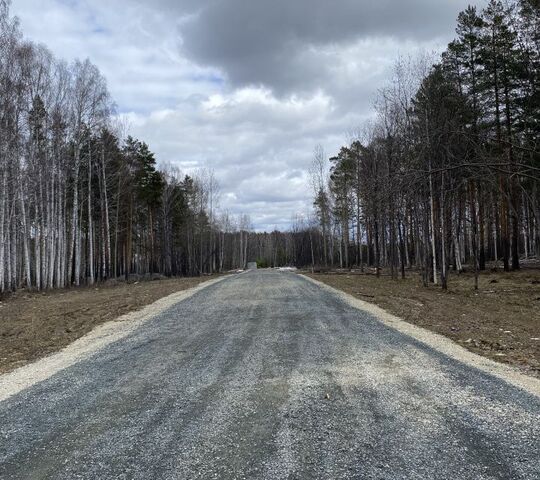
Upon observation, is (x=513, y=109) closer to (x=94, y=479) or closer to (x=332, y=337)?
(x=332, y=337)

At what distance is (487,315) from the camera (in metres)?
11.9

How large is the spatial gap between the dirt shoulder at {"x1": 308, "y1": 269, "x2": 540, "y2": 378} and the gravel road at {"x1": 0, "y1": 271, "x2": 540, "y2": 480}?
4.52ft

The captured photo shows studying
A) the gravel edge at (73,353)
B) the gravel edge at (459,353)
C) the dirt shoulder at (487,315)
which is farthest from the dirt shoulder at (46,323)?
the dirt shoulder at (487,315)

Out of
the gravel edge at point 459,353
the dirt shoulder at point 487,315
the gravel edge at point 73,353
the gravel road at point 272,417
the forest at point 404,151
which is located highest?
the forest at point 404,151

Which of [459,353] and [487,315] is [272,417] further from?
[487,315]

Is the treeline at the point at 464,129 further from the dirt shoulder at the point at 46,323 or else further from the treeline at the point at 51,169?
the treeline at the point at 51,169

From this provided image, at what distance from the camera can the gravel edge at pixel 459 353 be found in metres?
5.73

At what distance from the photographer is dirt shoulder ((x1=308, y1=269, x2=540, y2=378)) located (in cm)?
781

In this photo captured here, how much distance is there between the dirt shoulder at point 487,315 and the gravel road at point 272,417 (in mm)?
1378

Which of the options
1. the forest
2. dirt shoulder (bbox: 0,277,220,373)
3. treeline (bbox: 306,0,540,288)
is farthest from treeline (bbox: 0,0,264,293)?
treeline (bbox: 306,0,540,288)

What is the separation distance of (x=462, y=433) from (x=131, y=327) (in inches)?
321

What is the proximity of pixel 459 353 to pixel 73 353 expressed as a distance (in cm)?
672

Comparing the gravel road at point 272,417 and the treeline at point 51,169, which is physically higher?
the treeline at point 51,169

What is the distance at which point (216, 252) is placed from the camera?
2625 inches
